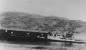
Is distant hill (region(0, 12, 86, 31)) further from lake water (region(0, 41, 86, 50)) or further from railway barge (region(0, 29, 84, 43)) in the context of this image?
lake water (region(0, 41, 86, 50))

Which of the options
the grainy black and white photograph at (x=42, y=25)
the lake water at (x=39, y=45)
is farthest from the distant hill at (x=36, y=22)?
the lake water at (x=39, y=45)

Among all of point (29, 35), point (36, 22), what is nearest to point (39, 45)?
point (29, 35)

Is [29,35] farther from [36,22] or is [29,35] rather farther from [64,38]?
[64,38]

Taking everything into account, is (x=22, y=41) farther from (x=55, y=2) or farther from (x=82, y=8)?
(x=82, y=8)

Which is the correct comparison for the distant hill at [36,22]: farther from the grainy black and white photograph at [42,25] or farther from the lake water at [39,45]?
the lake water at [39,45]

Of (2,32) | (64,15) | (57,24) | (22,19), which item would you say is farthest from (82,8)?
(2,32)

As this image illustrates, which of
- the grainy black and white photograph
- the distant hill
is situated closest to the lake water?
the grainy black and white photograph

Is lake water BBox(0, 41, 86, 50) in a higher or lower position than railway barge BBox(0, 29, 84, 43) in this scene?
lower
